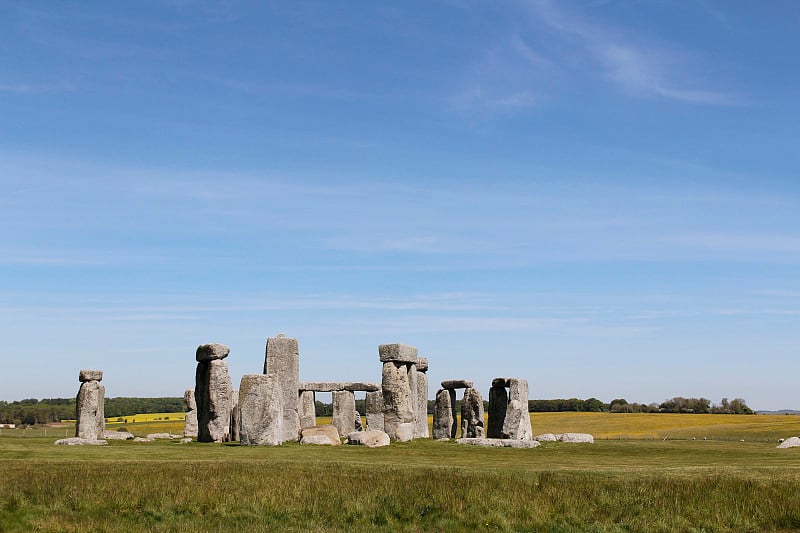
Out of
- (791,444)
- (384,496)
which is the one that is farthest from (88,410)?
(791,444)

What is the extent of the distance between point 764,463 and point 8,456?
63.8 ft

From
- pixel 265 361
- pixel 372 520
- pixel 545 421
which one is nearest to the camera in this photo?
pixel 372 520

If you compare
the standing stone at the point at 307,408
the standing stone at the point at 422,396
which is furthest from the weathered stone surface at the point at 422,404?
the standing stone at the point at 307,408

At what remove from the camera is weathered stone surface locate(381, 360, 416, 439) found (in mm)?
31703

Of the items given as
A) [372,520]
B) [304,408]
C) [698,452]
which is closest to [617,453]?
[698,452]

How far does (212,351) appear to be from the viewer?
2966cm

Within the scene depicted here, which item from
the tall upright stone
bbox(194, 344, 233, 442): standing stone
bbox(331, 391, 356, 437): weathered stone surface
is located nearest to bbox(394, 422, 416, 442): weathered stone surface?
bbox(194, 344, 233, 442): standing stone

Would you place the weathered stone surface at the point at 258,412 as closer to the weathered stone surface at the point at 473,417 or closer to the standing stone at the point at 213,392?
the standing stone at the point at 213,392

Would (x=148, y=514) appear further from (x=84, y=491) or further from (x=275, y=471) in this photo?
(x=275, y=471)

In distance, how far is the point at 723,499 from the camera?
16.5m

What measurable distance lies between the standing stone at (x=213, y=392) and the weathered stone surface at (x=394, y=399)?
18.6ft

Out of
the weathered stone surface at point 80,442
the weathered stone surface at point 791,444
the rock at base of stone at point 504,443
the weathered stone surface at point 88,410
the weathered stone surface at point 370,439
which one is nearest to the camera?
the weathered stone surface at point 80,442

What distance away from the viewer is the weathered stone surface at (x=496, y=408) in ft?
115

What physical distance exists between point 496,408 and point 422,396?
440 centimetres
